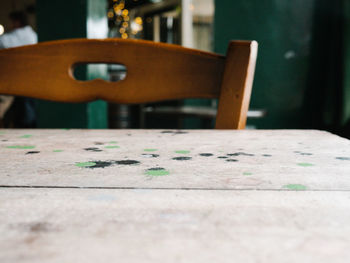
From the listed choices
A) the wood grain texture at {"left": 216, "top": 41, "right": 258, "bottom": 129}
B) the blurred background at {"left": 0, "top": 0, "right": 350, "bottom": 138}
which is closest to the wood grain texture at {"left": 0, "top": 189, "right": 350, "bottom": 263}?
the wood grain texture at {"left": 216, "top": 41, "right": 258, "bottom": 129}

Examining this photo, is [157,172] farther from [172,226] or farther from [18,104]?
[18,104]

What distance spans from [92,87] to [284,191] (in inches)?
25.1

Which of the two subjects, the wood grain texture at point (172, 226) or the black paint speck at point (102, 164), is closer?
the wood grain texture at point (172, 226)

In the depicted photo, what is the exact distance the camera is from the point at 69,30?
Answer: 2.61m

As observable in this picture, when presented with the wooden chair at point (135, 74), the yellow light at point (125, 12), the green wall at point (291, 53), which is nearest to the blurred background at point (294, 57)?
the green wall at point (291, 53)

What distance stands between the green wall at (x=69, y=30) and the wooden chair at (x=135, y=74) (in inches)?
69.5

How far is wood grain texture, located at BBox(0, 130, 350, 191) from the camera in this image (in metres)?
0.34

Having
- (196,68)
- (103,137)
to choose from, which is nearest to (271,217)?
(103,137)

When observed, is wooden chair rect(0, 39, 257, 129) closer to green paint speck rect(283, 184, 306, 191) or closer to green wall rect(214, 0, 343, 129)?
green paint speck rect(283, 184, 306, 191)

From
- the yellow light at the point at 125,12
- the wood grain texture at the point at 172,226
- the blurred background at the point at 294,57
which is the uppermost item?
the yellow light at the point at 125,12

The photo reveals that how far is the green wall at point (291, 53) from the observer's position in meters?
Answer: 4.07

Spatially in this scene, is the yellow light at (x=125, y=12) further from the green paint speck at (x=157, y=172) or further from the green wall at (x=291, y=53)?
the green paint speck at (x=157, y=172)

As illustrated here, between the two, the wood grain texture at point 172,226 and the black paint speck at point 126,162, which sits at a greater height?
the black paint speck at point 126,162

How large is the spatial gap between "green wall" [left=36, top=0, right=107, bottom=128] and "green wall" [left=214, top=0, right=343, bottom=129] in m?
1.88
